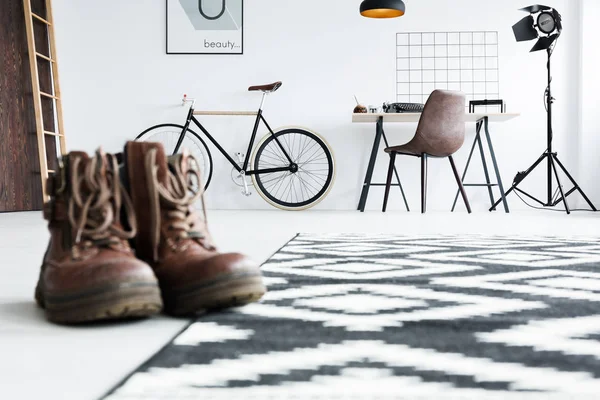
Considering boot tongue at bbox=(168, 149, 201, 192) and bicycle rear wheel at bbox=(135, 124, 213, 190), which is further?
bicycle rear wheel at bbox=(135, 124, 213, 190)

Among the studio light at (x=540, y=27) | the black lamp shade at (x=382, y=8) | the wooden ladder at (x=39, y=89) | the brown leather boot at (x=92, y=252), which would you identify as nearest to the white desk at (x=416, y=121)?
the studio light at (x=540, y=27)

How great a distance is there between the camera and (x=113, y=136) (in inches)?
194

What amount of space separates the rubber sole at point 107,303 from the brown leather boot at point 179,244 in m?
0.05

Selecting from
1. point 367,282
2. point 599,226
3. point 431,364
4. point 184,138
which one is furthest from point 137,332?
point 184,138

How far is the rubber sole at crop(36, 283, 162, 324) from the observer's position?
0.75m

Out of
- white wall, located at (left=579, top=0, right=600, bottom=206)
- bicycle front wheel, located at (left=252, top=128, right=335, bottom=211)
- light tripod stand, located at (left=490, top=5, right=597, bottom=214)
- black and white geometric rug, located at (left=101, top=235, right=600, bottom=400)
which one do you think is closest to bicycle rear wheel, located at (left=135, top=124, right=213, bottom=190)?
bicycle front wheel, located at (left=252, top=128, right=335, bottom=211)

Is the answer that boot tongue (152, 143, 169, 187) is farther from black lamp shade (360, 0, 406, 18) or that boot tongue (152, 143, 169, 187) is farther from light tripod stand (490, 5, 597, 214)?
light tripod stand (490, 5, 597, 214)

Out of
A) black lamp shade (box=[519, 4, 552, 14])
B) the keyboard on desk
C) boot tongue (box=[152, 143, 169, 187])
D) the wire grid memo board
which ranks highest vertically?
black lamp shade (box=[519, 4, 552, 14])

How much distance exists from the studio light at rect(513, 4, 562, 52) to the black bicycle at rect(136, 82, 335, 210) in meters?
1.52

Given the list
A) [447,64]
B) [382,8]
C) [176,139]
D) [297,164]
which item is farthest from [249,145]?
[447,64]

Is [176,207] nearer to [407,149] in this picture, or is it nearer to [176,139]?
[407,149]

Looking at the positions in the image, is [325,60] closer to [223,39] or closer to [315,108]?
[315,108]

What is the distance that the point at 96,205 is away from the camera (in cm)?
82

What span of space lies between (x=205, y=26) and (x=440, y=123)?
1.94 metres
